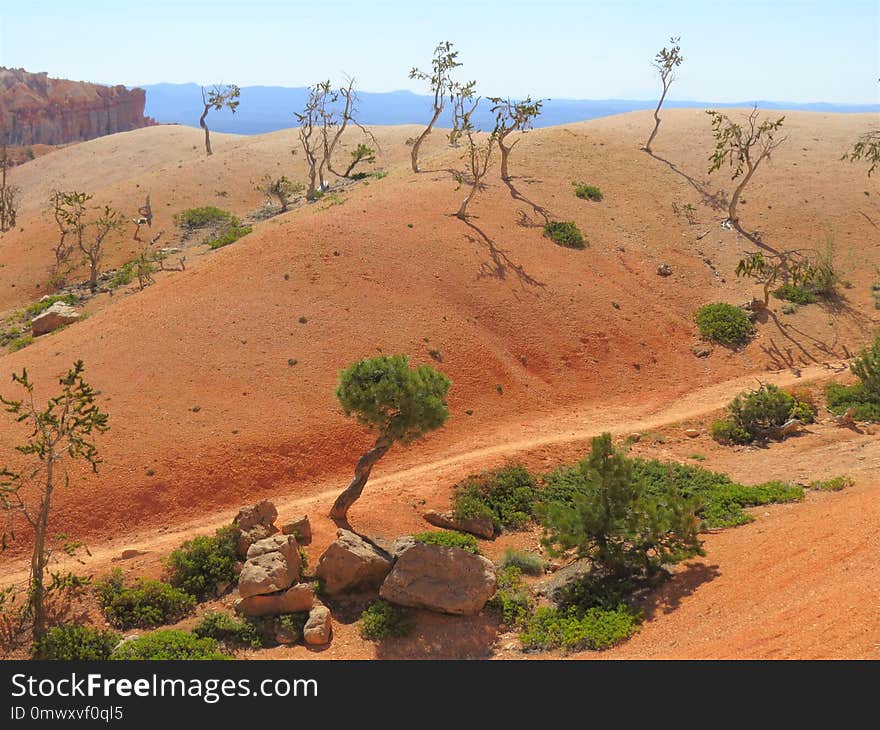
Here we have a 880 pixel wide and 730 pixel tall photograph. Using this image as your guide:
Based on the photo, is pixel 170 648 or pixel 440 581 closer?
pixel 170 648

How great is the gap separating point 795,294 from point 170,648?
99.2ft

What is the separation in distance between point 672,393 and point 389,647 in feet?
56.1

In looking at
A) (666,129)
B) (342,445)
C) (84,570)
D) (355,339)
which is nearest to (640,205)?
(666,129)

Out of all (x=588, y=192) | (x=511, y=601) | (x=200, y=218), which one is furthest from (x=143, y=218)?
(x=511, y=601)

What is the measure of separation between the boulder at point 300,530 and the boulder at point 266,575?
1.68 m

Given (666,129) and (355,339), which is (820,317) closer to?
(355,339)

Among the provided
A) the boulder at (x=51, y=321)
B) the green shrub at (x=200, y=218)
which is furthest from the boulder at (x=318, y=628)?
the green shrub at (x=200, y=218)

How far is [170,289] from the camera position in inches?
1137

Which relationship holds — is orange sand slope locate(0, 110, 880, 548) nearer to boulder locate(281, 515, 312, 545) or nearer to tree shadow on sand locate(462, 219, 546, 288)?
tree shadow on sand locate(462, 219, 546, 288)

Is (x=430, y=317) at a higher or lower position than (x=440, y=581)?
higher

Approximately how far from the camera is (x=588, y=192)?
39531 mm

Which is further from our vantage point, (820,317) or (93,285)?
(93,285)

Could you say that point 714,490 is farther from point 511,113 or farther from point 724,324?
point 511,113

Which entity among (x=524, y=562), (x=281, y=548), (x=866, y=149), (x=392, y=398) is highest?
(x=866, y=149)
